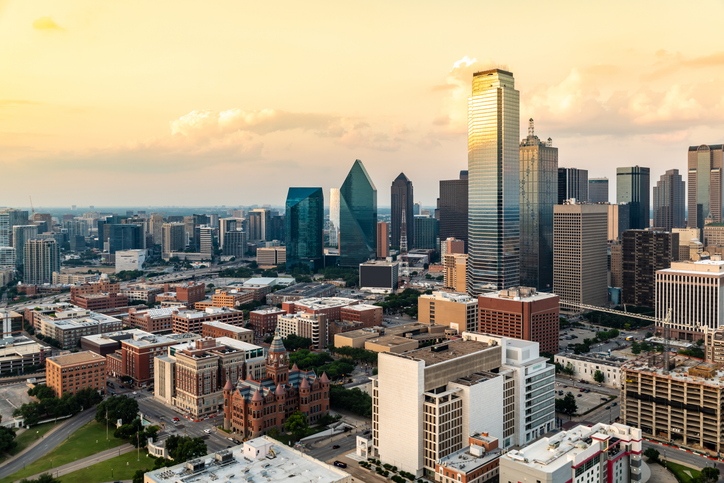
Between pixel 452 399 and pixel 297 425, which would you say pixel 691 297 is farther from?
pixel 297 425

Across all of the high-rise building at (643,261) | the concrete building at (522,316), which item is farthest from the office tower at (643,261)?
the concrete building at (522,316)

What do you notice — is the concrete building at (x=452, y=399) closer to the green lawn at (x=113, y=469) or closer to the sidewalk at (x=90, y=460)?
the green lawn at (x=113, y=469)

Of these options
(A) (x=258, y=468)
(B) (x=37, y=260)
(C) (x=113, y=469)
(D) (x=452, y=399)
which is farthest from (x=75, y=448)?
(B) (x=37, y=260)

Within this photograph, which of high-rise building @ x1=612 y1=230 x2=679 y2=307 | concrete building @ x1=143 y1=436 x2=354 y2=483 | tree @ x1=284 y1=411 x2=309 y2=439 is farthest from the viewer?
high-rise building @ x1=612 y1=230 x2=679 y2=307

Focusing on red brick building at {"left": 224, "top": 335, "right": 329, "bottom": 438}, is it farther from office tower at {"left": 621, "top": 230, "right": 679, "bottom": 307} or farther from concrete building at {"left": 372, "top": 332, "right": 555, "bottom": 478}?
office tower at {"left": 621, "top": 230, "right": 679, "bottom": 307}

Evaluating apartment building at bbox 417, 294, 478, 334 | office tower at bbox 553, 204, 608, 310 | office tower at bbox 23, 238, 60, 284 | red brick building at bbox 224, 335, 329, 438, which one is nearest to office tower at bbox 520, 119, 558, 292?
office tower at bbox 553, 204, 608, 310
